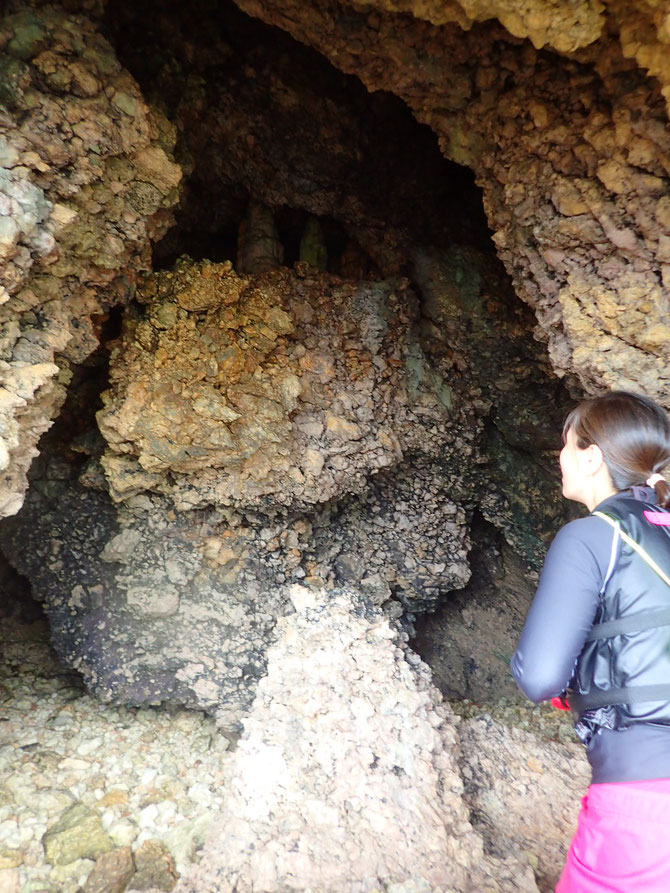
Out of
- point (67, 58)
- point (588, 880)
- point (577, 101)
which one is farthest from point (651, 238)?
point (67, 58)

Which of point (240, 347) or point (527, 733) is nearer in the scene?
point (240, 347)

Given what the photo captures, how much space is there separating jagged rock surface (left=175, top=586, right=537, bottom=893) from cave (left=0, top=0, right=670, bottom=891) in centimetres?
1

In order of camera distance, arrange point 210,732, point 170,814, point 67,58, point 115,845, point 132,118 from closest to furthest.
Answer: point 67,58
point 132,118
point 115,845
point 170,814
point 210,732

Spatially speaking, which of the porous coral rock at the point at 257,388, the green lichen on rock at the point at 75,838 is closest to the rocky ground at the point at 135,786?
the green lichen on rock at the point at 75,838

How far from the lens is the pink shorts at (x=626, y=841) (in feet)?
2.98

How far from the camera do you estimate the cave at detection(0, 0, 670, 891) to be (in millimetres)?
1500

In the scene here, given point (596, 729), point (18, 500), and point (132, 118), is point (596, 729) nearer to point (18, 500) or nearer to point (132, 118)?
point (18, 500)

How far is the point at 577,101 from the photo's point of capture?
151 cm

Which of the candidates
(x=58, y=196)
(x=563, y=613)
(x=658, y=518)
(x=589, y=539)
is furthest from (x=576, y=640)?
(x=58, y=196)

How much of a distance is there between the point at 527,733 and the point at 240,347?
2.46m

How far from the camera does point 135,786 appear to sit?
218 cm

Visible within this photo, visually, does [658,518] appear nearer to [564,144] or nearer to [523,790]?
[564,144]

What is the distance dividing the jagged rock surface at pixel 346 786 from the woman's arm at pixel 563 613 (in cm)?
115

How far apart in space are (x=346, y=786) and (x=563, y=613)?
143cm
